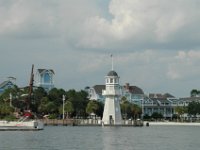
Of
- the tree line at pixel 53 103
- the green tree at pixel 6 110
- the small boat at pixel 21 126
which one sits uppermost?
the tree line at pixel 53 103

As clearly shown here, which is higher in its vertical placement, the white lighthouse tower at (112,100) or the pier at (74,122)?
the white lighthouse tower at (112,100)

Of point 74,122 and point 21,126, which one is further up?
point 74,122

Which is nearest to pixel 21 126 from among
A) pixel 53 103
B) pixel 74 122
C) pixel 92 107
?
pixel 74 122

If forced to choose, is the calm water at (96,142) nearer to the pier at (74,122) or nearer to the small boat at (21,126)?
the small boat at (21,126)

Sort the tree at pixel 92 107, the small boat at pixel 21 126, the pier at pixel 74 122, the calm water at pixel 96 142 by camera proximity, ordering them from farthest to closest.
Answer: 1. the tree at pixel 92 107
2. the pier at pixel 74 122
3. the small boat at pixel 21 126
4. the calm water at pixel 96 142

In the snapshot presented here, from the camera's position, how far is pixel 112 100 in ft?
483

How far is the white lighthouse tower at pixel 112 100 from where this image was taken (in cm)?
14738


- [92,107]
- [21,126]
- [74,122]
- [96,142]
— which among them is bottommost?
[96,142]

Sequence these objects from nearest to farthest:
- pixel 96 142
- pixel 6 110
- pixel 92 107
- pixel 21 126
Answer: pixel 96 142
pixel 21 126
pixel 6 110
pixel 92 107

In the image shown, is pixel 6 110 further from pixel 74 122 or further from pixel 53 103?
pixel 74 122

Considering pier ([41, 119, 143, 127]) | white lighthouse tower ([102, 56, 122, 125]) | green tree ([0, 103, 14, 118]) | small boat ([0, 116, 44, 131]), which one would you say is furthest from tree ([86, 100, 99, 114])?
small boat ([0, 116, 44, 131])

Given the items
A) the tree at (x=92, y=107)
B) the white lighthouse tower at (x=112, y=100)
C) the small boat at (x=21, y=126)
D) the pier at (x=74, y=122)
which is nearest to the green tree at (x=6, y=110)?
the pier at (x=74, y=122)

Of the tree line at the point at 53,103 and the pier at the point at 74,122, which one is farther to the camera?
the tree line at the point at 53,103

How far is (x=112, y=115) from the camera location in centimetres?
14875
